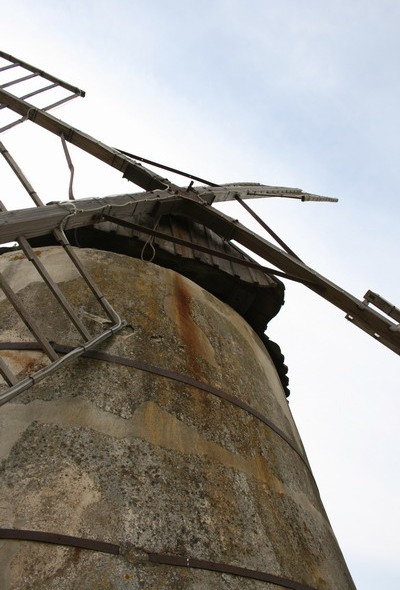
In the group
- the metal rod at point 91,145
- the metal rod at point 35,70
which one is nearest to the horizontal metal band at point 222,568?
the metal rod at point 91,145

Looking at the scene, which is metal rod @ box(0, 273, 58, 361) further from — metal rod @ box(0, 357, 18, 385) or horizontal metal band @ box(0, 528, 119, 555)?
horizontal metal band @ box(0, 528, 119, 555)

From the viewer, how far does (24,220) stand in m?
3.27

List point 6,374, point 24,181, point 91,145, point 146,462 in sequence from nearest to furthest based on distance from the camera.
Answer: point 6,374 → point 146,462 → point 24,181 → point 91,145

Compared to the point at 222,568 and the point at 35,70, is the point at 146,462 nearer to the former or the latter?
the point at 222,568

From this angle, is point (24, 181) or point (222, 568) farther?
point (24, 181)

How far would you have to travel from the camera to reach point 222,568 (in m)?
2.65

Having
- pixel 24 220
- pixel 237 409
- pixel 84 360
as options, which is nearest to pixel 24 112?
pixel 24 220

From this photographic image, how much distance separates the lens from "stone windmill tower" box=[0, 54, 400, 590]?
2.52m

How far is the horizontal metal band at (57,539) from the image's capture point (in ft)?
7.91

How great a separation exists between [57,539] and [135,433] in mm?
735

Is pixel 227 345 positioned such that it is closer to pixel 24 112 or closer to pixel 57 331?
pixel 57 331

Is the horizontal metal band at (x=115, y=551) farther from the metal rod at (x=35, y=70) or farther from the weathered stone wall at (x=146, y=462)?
the metal rod at (x=35, y=70)

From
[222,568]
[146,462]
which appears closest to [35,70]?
[146,462]

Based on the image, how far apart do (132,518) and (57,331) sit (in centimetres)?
136
